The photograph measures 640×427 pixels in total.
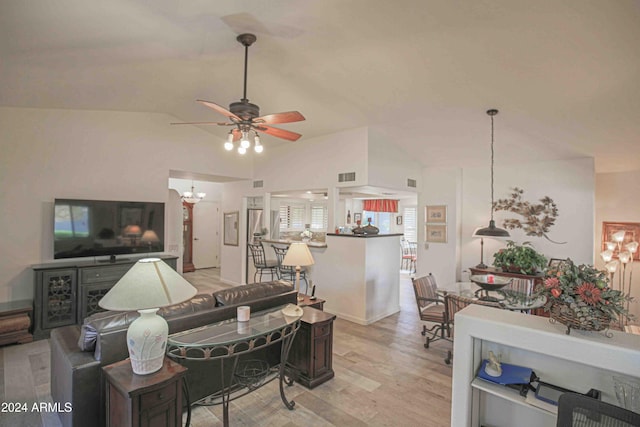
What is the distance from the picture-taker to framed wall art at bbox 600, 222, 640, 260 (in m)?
5.33

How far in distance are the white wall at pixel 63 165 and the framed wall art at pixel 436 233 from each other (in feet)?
16.5

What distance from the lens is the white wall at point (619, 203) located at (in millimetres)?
5355

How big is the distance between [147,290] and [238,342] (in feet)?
2.30

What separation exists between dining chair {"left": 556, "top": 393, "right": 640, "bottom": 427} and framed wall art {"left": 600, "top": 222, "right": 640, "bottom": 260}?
19.0ft

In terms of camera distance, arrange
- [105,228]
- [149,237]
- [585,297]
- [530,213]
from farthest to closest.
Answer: [530,213]
[149,237]
[105,228]
[585,297]

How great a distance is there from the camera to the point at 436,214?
6465 mm

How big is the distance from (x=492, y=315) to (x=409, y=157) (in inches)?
177

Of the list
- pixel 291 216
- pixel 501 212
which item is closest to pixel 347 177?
pixel 501 212

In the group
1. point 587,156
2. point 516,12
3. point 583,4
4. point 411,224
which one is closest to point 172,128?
point 516,12

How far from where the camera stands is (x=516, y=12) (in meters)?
2.31

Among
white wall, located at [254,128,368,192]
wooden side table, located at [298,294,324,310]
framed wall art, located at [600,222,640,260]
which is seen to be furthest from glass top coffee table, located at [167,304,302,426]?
framed wall art, located at [600,222,640,260]

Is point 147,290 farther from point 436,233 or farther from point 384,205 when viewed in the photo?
point 384,205

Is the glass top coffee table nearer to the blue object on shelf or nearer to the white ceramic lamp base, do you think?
the white ceramic lamp base

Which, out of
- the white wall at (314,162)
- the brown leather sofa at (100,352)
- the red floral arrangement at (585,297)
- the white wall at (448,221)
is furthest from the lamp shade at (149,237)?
the red floral arrangement at (585,297)
